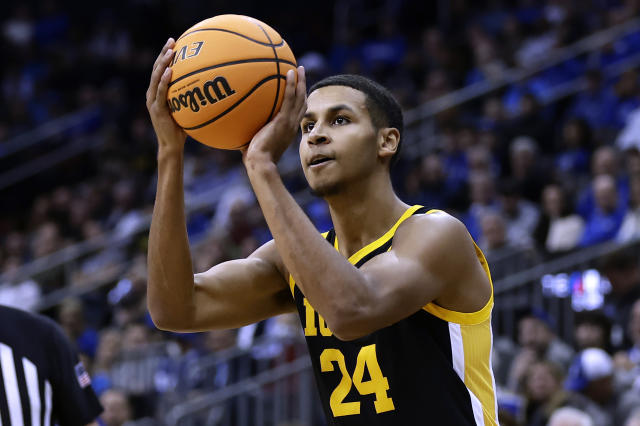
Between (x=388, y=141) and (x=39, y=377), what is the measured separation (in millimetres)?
1480

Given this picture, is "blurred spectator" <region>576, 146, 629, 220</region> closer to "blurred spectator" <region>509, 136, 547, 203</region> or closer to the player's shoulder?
"blurred spectator" <region>509, 136, 547, 203</region>

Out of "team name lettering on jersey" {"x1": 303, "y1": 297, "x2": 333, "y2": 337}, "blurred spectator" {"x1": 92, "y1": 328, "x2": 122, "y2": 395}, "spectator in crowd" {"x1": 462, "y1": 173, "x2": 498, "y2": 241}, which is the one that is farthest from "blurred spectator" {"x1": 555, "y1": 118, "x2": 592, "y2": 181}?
"team name lettering on jersey" {"x1": 303, "y1": 297, "x2": 333, "y2": 337}

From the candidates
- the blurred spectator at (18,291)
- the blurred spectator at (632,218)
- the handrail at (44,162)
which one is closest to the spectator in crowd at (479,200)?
the blurred spectator at (632,218)

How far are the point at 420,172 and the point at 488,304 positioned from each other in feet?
24.3

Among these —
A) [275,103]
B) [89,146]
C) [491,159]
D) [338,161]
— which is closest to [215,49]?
[275,103]

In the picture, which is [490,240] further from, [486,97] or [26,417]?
[26,417]

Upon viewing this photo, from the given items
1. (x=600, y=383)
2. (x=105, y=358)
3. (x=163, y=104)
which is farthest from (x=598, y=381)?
(x=105, y=358)

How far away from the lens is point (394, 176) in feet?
34.2

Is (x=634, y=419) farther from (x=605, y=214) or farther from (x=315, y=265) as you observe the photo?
(x=315, y=265)

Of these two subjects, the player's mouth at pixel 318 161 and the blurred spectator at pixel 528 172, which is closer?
the player's mouth at pixel 318 161

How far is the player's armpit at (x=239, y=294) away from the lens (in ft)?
11.1

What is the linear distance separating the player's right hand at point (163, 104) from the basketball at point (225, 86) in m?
0.02

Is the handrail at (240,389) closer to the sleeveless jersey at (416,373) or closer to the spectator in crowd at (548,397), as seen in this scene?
the spectator in crowd at (548,397)

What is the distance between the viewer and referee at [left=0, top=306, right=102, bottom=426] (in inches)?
126
